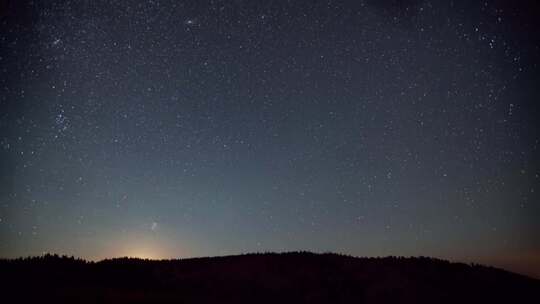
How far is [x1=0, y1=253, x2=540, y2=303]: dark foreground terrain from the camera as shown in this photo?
1185 centimetres

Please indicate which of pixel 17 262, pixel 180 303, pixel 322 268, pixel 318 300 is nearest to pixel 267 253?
pixel 322 268

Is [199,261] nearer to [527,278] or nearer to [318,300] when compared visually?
[318,300]

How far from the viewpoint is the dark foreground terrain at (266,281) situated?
1185 centimetres

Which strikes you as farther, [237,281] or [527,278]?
[527,278]

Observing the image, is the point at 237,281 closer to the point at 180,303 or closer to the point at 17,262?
the point at 180,303

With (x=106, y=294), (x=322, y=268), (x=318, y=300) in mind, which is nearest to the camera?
(x=106, y=294)

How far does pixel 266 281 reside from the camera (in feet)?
46.8

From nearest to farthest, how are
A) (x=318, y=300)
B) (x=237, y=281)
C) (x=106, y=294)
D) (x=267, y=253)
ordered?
(x=106, y=294), (x=318, y=300), (x=237, y=281), (x=267, y=253)

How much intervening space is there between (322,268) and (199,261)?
4.60 meters

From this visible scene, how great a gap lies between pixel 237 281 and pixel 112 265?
4.44m

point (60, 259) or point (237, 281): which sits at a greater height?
point (60, 259)

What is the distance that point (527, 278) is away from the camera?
52.5 feet

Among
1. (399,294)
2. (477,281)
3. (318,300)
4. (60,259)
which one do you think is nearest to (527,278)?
(477,281)

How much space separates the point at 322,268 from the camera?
15781 millimetres
